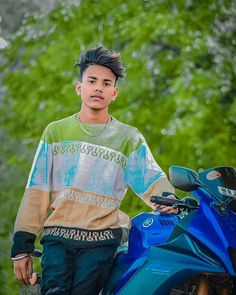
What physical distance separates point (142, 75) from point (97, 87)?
710 centimetres

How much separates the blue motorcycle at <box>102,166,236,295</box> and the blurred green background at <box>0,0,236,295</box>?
21.1 ft

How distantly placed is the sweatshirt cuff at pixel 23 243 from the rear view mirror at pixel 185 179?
80 centimetres

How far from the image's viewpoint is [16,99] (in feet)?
38.2

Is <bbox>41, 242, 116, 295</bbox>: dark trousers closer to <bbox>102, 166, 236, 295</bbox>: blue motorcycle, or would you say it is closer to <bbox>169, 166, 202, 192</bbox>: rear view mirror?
<bbox>102, 166, 236, 295</bbox>: blue motorcycle

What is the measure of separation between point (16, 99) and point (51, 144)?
8000mm

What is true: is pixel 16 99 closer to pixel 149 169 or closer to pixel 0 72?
pixel 0 72

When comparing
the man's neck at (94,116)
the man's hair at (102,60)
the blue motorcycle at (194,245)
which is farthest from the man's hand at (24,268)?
the man's hair at (102,60)

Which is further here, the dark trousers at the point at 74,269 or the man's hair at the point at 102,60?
the man's hair at the point at 102,60

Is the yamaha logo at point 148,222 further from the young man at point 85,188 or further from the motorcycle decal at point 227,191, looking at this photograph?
the motorcycle decal at point 227,191

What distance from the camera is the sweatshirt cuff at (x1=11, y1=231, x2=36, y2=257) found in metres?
3.69

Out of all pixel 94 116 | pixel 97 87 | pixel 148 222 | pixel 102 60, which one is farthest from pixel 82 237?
pixel 102 60

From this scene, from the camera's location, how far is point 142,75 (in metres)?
10.8

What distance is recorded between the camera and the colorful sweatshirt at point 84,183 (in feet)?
11.8

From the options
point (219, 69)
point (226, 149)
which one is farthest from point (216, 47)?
point (226, 149)
